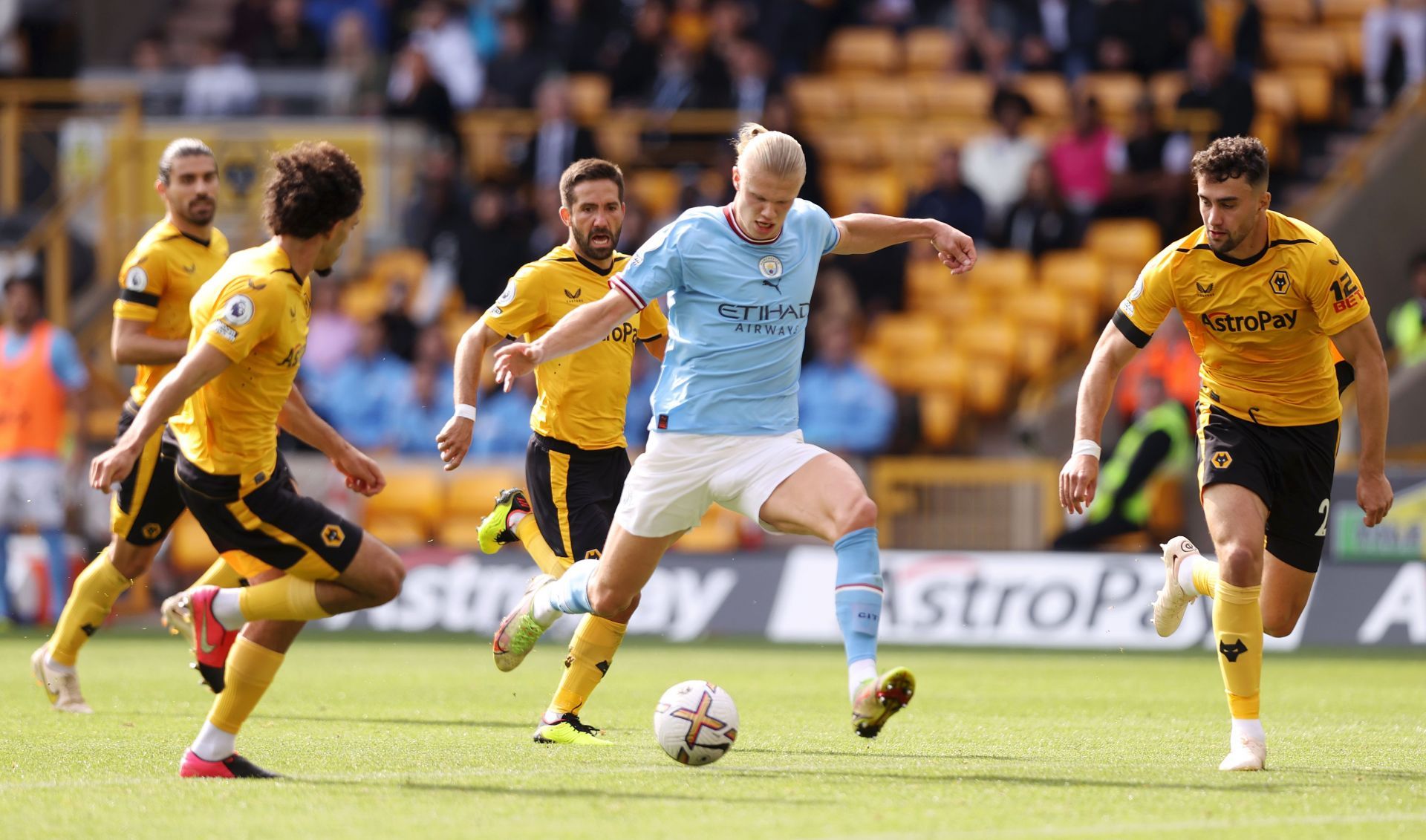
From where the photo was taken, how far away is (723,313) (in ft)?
24.2

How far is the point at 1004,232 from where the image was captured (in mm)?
19172

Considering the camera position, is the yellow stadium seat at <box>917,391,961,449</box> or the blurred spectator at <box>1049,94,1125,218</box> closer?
the yellow stadium seat at <box>917,391,961,449</box>

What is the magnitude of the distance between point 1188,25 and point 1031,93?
5.89ft

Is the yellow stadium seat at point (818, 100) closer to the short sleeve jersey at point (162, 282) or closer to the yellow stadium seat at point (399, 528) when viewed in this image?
the yellow stadium seat at point (399, 528)

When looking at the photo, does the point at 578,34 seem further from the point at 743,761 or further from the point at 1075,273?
the point at 743,761

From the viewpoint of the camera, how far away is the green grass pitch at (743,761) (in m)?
6.05

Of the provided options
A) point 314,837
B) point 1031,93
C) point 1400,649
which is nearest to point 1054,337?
point 1031,93

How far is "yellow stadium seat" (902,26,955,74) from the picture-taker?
21656 mm

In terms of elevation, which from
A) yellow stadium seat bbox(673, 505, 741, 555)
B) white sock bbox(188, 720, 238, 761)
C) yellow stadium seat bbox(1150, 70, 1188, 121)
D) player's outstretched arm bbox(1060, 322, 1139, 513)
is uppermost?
yellow stadium seat bbox(1150, 70, 1188, 121)

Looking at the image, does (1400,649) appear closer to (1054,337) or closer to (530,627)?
(1054,337)

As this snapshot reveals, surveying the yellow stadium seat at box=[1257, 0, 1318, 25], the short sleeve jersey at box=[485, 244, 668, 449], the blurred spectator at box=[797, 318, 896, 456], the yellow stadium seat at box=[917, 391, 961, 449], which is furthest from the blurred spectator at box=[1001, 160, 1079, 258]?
the short sleeve jersey at box=[485, 244, 668, 449]

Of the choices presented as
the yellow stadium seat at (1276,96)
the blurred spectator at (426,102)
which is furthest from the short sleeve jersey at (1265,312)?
the blurred spectator at (426,102)

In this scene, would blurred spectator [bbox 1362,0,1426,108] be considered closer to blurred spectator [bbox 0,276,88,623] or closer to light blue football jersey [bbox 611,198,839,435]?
blurred spectator [bbox 0,276,88,623]

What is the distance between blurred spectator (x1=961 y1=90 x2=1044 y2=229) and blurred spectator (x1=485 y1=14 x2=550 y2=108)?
203 inches
